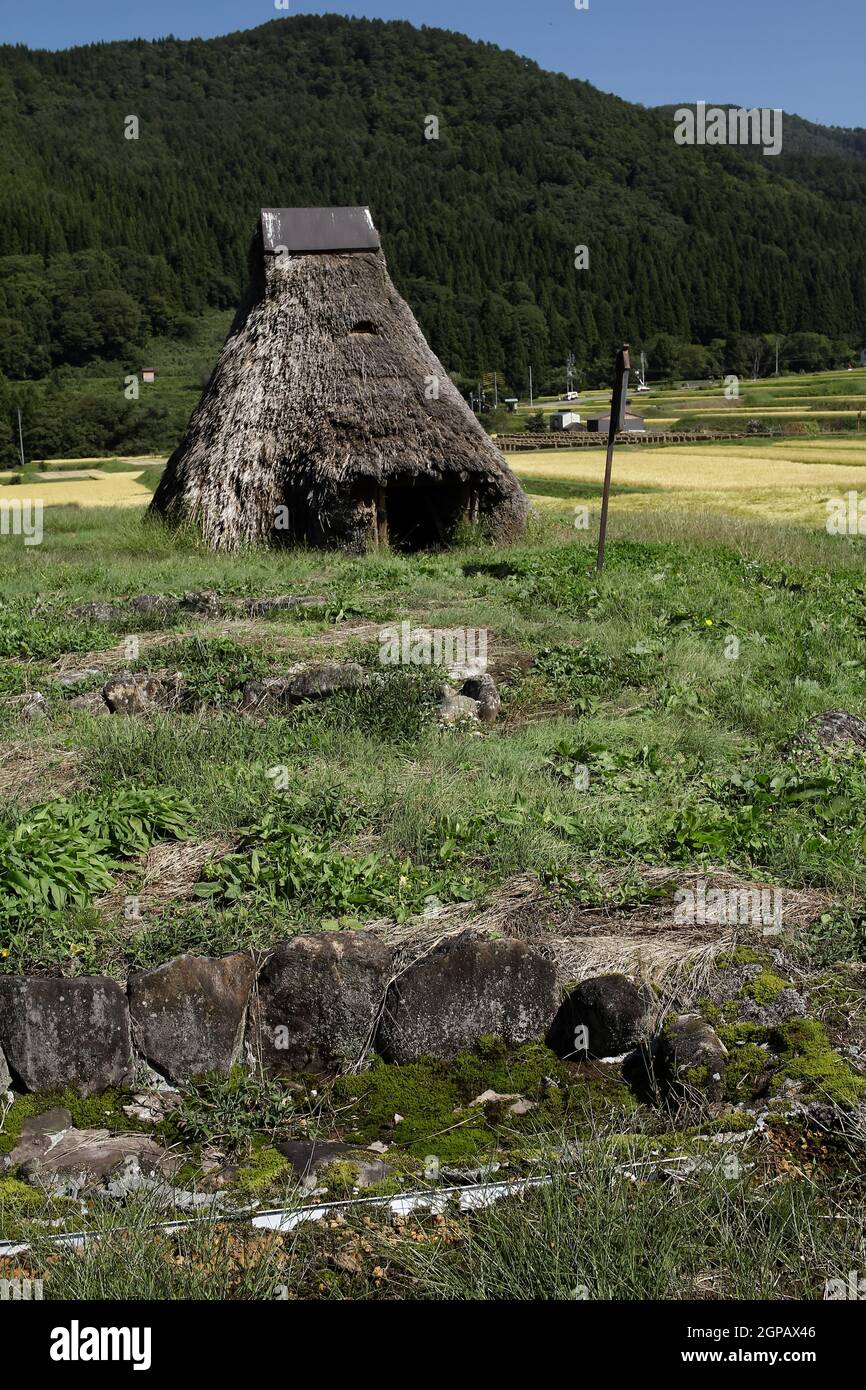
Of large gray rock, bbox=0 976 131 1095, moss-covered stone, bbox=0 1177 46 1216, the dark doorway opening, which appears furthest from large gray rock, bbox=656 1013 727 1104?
the dark doorway opening

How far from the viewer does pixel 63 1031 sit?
4371mm

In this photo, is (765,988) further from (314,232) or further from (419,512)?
(314,232)

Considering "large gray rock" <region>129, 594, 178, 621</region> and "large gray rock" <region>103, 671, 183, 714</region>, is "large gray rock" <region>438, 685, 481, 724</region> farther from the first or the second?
"large gray rock" <region>129, 594, 178, 621</region>

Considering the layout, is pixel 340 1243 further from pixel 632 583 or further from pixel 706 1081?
pixel 632 583

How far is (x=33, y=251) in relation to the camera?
97.1 m

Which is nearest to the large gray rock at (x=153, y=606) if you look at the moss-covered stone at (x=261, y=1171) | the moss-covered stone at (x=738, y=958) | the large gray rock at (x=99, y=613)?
the large gray rock at (x=99, y=613)

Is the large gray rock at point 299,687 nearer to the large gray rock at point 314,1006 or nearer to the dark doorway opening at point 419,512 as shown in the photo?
the large gray rock at point 314,1006

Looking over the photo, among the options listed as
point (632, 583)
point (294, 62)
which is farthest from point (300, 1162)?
point (294, 62)

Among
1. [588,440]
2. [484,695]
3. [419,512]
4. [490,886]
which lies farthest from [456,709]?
[588,440]

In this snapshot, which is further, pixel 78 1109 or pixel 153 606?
pixel 153 606

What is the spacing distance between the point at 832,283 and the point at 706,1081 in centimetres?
10386

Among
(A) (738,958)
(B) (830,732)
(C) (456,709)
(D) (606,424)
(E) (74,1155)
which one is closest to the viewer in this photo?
(E) (74,1155)

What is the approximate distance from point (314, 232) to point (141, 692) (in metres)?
12.4

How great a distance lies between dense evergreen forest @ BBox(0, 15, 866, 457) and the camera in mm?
88938
